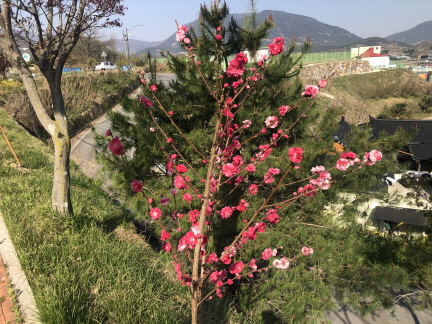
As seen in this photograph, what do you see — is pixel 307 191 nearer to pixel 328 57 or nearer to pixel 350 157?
pixel 350 157

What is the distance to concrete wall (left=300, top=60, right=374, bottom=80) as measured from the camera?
34.3 metres

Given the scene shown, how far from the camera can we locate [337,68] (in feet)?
123

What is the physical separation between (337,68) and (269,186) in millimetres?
37955

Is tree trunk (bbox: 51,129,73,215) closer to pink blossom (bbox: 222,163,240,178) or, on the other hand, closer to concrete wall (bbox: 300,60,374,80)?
pink blossom (bbox: 222,163,240,178)

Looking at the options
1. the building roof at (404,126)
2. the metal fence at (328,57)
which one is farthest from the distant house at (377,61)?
the building roof at (404,126)

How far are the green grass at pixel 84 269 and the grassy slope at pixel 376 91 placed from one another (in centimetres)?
3231

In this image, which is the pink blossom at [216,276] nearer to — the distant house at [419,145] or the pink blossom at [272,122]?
the pink blossom at [272,122]

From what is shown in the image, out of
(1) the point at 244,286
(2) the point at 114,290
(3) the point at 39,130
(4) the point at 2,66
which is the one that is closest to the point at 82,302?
(2) the point at 114,290

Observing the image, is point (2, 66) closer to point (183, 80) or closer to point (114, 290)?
point (183, 80)

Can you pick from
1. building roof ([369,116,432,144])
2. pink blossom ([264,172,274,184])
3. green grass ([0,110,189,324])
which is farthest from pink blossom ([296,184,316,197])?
building roof ([369,116,432,144])

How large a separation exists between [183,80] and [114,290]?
130 inches

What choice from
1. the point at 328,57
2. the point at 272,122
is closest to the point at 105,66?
the point at 272,122

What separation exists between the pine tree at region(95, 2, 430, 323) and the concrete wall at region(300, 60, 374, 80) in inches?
1187

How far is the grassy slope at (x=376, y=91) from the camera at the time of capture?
33.9 metres
